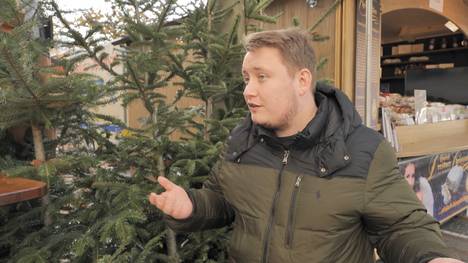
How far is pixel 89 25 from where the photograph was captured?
2.12 meters

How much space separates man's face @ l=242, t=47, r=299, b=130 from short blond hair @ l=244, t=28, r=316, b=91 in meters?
0.02

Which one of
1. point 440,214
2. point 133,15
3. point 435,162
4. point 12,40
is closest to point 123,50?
point 133,15

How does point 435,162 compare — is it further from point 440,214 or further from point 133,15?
point 133,15

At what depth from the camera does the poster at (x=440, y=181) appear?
411 centimetres

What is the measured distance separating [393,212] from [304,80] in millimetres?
632

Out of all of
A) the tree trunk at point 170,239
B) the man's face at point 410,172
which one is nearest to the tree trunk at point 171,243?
the tree trunk at point 170,239

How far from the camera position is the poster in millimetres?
4105

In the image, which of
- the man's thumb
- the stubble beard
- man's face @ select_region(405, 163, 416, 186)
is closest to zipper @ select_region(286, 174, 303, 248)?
the stubble beard

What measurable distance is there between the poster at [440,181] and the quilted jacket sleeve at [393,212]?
260 centimetres

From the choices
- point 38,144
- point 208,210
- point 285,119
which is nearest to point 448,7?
point 285,119

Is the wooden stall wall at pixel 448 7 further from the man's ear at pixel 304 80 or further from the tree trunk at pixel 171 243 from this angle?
the tree trunk at pixel 171 243

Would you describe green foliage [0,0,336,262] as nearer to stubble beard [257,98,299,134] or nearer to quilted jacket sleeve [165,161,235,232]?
quilted jacket sleeve [165,161,235,232]

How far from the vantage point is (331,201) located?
4.78 ft

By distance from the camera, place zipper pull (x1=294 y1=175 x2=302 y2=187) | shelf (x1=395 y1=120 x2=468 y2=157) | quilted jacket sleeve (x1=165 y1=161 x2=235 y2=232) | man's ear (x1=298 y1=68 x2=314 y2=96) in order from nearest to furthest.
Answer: zipper pull (x1=294 y1=175 x2=302 y2=187) → man's ear (x1=298 y1=68 x2=314 y2=96) → quilted jacket sleeve (x1=165 y1=161 x2=235 y2=232) → shelf (x1=395 y1=120 x2=468 y2=157)
